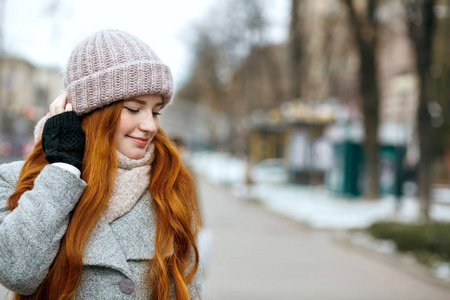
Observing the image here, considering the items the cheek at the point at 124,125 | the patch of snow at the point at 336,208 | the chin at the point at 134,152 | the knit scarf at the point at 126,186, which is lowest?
the patch of snow at the point at 336,208

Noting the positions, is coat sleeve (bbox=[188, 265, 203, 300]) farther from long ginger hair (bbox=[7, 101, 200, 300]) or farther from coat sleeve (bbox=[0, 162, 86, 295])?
coat sleeve (bbox=[0, 162, 86, 295])

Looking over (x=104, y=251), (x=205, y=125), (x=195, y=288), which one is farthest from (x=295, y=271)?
(x=205, y=125)

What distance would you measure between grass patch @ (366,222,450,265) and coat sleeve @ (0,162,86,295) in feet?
24.1

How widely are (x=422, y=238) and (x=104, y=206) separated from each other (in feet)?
25.7

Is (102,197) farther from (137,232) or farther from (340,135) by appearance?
(340,135)

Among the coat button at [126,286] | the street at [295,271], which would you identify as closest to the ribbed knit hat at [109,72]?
the coat button at [126,286]

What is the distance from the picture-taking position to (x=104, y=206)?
1.86m

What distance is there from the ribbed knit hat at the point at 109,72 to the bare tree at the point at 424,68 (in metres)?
10.3

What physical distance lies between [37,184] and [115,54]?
53 centimetres

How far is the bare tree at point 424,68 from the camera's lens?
37.0ft

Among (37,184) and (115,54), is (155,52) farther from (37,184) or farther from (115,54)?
(37,184)

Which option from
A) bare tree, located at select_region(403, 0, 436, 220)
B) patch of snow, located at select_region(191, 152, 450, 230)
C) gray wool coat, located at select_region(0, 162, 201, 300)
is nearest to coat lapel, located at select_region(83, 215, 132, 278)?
gray wool coat, located at select_region(0, 162, 201, 300)

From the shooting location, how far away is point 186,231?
2.01m

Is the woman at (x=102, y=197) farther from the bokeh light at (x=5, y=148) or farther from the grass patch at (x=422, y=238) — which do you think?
the bokeh light at (x=5, y=148)
